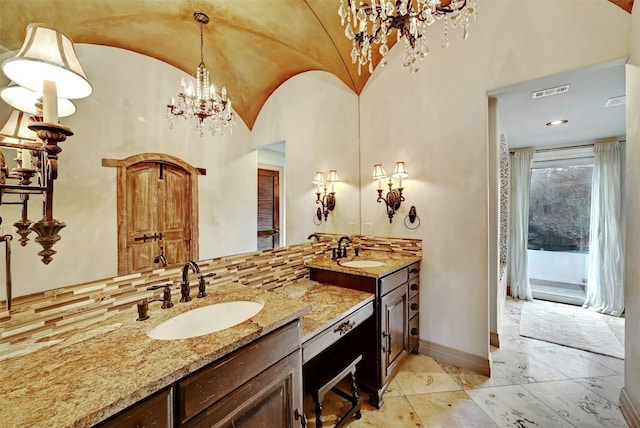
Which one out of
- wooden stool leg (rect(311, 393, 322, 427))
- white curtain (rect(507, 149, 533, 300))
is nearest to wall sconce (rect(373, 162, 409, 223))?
wooden stool leg (rect(311, 393, 322, 427))

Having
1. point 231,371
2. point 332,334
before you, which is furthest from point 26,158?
point 332,334

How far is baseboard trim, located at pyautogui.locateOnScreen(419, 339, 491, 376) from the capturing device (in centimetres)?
205

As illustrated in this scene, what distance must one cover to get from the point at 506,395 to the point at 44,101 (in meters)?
3.05

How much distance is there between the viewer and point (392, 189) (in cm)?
252

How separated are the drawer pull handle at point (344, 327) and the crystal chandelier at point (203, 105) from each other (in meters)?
1.35

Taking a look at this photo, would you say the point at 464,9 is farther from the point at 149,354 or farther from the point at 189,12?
the point at 149,354

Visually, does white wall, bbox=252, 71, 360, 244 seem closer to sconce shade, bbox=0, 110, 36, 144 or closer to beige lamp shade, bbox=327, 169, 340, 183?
beige lamp shade, bbox=327, 169, 340, 183

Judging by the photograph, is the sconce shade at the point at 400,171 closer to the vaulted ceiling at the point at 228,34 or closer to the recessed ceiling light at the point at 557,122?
the vaulted ceiling at the point at 228,34

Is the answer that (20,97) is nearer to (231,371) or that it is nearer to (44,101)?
(44,101)

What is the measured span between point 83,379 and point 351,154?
8.31 ft

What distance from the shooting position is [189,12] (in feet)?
4.77

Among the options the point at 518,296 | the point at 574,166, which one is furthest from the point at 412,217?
the point at 574,166

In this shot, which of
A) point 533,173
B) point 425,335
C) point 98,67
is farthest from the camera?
point 533,173

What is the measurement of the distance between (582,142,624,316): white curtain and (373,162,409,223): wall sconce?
3.08m
